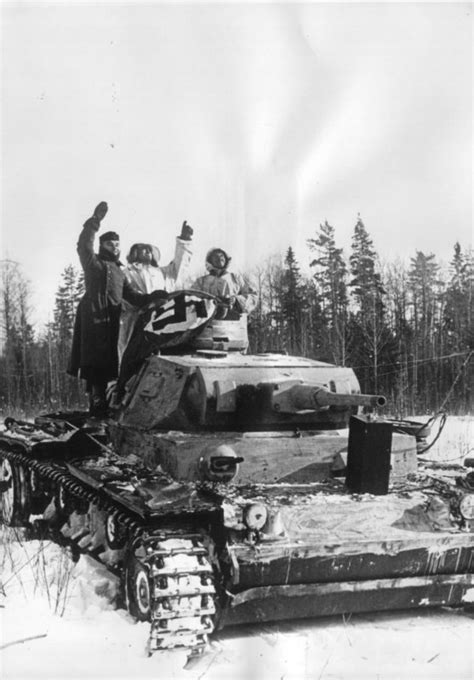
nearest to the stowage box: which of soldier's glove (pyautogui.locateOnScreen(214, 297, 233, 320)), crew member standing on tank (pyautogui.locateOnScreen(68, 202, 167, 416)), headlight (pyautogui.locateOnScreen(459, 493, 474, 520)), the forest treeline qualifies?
headlight (pyautogui.locateOnScreen(459, 493, 474, 520))

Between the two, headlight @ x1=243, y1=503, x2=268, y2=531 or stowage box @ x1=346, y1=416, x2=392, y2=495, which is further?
→ stowage box @ x1=346, y1=416, x2=392, y2=495

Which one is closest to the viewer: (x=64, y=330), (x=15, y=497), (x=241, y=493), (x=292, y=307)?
(x=241, y=493)

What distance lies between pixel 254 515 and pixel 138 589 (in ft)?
3.41

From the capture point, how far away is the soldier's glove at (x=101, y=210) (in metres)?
8.09

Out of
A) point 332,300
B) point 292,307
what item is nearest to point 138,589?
point 292,307

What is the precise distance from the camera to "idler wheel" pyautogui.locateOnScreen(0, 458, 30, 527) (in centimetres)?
921

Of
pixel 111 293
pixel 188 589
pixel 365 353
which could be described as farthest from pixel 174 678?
pixel 365 353

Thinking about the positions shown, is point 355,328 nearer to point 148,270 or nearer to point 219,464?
point 148,270

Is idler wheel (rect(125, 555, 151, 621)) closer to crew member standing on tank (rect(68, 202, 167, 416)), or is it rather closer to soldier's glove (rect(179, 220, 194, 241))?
crew member standing on tank (rect(68, 202, 167, 416))

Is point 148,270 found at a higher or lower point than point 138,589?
higher

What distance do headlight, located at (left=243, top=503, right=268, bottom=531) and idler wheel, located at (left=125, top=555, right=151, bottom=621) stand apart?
0.76m

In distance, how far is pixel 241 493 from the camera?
6.14 m

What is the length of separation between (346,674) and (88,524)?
10.5 feet

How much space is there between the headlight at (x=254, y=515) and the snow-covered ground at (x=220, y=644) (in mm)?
858
